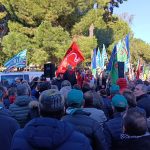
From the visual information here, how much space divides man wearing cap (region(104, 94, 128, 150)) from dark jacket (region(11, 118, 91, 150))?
1.92m

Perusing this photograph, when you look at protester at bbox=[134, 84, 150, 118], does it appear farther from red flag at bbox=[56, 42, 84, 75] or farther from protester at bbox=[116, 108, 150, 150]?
red flag at bbox=[56, 42, 84, 75]

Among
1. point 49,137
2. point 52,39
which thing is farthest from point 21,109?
point 52,39

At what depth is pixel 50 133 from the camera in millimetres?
3371

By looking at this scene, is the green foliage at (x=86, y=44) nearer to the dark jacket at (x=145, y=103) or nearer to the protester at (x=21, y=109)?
the dark jacket at (x=145, y=103)

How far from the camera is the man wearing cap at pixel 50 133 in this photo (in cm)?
335

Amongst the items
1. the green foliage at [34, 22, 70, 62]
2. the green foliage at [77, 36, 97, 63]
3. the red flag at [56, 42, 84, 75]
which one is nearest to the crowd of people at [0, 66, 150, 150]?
the red flag at [56, 42, 84, 75]

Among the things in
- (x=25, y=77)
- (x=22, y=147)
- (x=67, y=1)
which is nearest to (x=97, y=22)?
(x=67, y=1)

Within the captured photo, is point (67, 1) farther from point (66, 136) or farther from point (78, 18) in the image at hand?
point (66, 136)

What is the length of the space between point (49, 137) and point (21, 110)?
3.91m

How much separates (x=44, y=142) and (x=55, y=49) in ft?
103

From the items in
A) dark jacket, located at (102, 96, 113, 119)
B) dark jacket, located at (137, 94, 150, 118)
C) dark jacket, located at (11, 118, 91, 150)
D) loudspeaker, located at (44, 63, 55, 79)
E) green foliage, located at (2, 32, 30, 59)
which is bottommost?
dark jacket, located at (102, 96, 113, 119)

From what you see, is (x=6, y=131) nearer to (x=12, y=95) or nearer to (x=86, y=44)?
(x=12, y=95)

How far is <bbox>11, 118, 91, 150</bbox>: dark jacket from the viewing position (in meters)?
3.35

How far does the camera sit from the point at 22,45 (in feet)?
115
